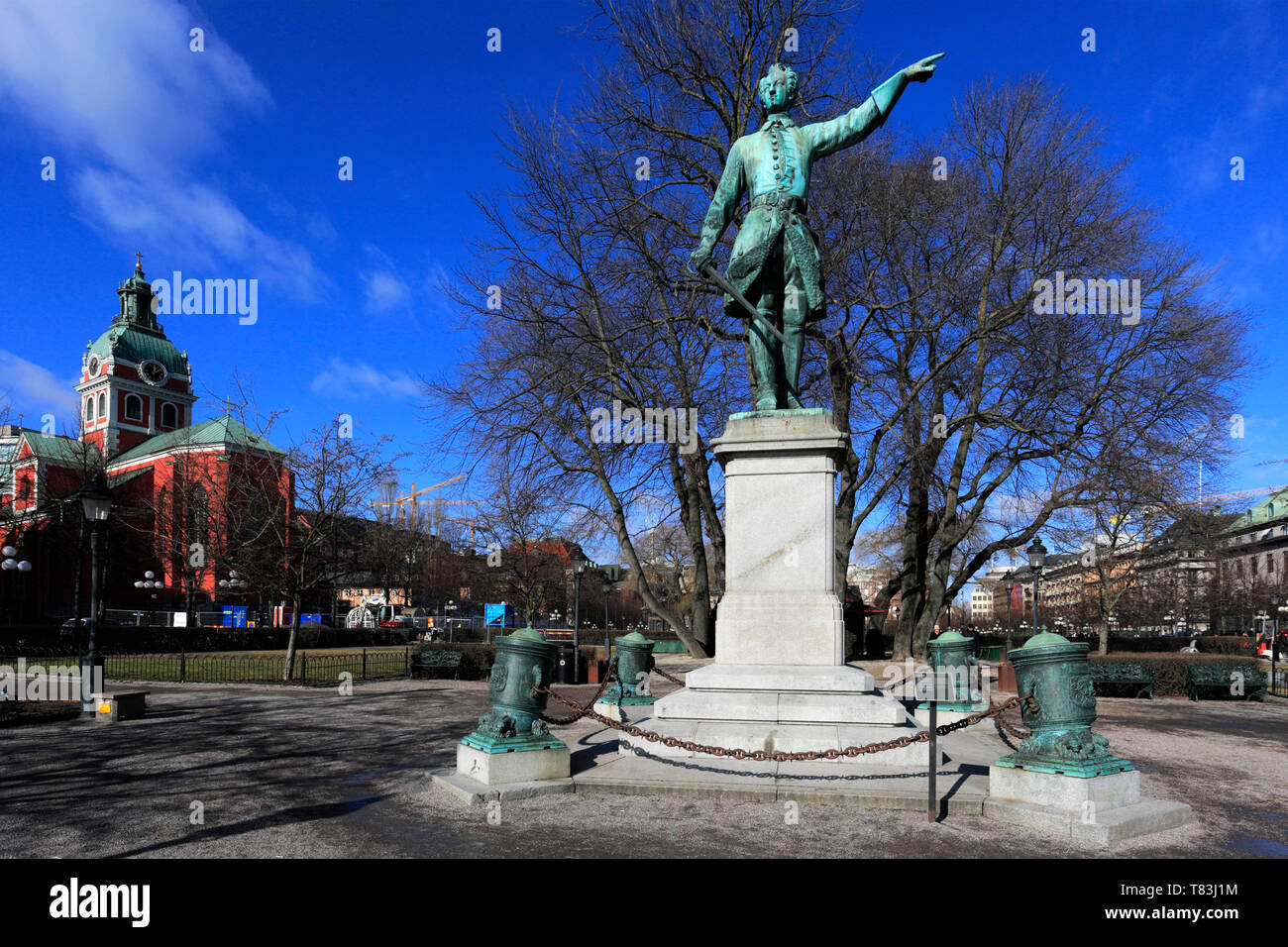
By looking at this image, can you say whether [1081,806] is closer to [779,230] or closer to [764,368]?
[764,368]

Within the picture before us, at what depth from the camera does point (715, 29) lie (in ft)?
71.8

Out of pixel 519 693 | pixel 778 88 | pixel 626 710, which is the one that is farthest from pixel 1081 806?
pixel 778 88

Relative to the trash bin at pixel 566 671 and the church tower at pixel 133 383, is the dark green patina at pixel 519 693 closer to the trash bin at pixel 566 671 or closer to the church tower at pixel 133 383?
the trash bin at pixel 566 671

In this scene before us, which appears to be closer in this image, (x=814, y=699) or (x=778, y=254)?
(x=814, y=699)

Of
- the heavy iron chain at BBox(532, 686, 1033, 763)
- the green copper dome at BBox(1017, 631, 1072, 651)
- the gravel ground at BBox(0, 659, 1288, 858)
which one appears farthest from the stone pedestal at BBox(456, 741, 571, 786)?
the green copper dome at BBox(1017, 631, 1072, 651)

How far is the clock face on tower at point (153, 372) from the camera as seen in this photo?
8062cm

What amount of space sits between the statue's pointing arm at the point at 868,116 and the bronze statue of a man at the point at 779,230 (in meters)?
Result: 0.01

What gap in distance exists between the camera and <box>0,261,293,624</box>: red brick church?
29.2 m

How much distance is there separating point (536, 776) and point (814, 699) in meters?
2.66

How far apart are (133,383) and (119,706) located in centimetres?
8124

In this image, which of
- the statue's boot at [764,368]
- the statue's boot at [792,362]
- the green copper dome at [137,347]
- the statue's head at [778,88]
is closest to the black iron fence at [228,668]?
the statue's boot at [764,368]
